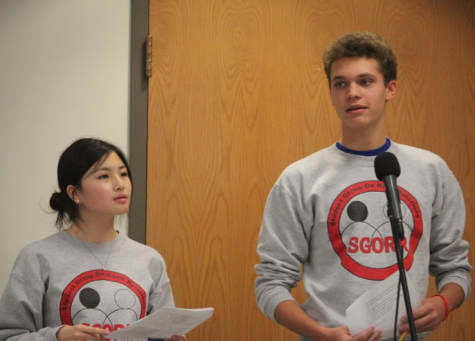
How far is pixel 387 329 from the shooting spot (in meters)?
1.72

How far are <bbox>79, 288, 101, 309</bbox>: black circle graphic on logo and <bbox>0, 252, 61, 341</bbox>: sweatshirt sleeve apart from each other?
0.12 m

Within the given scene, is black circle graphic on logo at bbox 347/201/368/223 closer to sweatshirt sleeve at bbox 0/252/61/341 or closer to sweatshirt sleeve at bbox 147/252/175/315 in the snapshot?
sweatshirt sleeve at bbox 147/252/175/315

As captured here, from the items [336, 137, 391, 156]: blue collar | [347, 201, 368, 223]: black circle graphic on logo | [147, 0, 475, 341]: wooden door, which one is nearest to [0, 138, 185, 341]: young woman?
[147, 0, 475, 341]: wooden door

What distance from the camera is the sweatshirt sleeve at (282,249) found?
194 centimetres

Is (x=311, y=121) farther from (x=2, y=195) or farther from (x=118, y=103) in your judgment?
(x=2, y=195)

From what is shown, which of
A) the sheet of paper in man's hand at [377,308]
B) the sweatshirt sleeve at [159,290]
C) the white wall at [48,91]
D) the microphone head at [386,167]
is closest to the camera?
the microphone head at [386,167]

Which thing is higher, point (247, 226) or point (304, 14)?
point (304, 14)

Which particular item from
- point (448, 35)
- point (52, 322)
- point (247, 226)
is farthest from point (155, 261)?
point (448, 35)

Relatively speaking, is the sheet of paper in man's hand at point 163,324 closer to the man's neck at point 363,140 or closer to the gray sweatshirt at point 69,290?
the gray sweatshirt at point 69,290

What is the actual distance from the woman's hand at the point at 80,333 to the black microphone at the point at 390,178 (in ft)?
2.96

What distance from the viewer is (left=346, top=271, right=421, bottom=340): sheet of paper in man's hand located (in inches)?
64.1

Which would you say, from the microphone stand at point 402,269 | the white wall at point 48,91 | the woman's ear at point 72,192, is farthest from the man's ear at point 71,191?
the microphone stand at point 402,269

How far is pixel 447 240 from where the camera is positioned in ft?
6.59

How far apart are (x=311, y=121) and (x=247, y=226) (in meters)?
0.58
